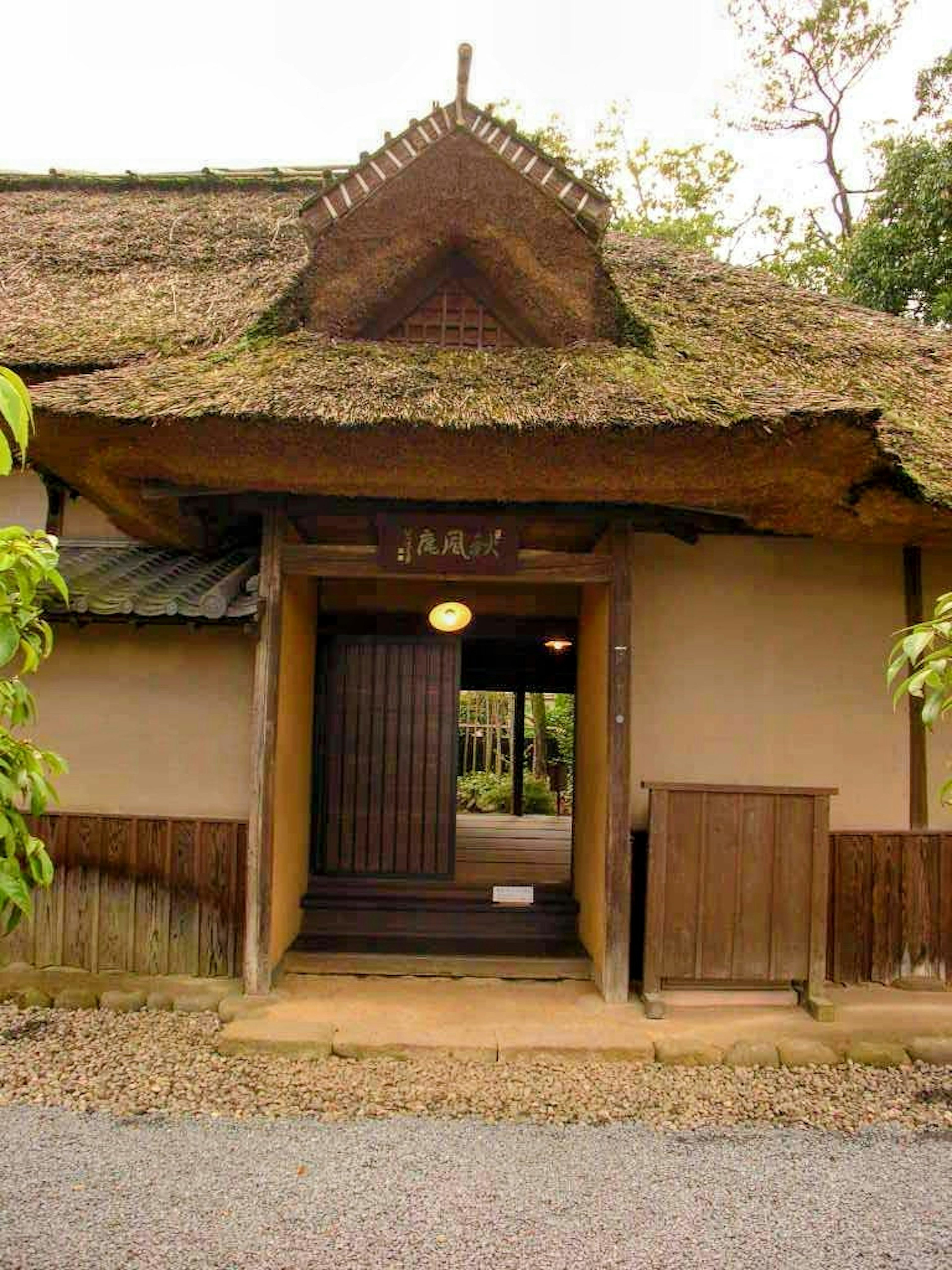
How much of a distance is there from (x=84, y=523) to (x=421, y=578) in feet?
8.54

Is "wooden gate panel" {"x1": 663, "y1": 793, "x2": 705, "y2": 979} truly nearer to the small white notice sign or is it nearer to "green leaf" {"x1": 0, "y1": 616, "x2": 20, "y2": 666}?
the small white notice sign

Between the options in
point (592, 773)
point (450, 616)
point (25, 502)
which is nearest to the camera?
point (592, 773)

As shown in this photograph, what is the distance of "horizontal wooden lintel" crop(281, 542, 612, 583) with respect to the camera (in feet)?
15.9

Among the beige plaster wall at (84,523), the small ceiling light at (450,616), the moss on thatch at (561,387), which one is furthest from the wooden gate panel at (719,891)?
the beige plaster wall at (84,523)

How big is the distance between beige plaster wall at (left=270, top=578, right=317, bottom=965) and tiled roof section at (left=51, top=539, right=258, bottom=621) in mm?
343

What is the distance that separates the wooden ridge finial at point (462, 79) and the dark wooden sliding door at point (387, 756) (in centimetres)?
352

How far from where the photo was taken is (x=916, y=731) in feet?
17.6

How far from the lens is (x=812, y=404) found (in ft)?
13.1

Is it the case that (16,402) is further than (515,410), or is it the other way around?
(515,410)

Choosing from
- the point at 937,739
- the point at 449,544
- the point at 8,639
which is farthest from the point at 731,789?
the point at 8,639

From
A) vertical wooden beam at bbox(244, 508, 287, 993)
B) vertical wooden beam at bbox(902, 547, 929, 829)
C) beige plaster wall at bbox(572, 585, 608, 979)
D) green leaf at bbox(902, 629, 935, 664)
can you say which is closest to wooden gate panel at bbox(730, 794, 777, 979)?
beige plaster wall at bbox(572, 585, 608, 979)

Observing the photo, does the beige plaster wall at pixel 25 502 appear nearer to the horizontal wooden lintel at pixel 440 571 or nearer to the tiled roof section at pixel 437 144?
the horizontal wooden lintel at pixel 440 571

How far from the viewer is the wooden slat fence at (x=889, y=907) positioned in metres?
5.17

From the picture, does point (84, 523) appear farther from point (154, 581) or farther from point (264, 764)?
point (264, 764)
